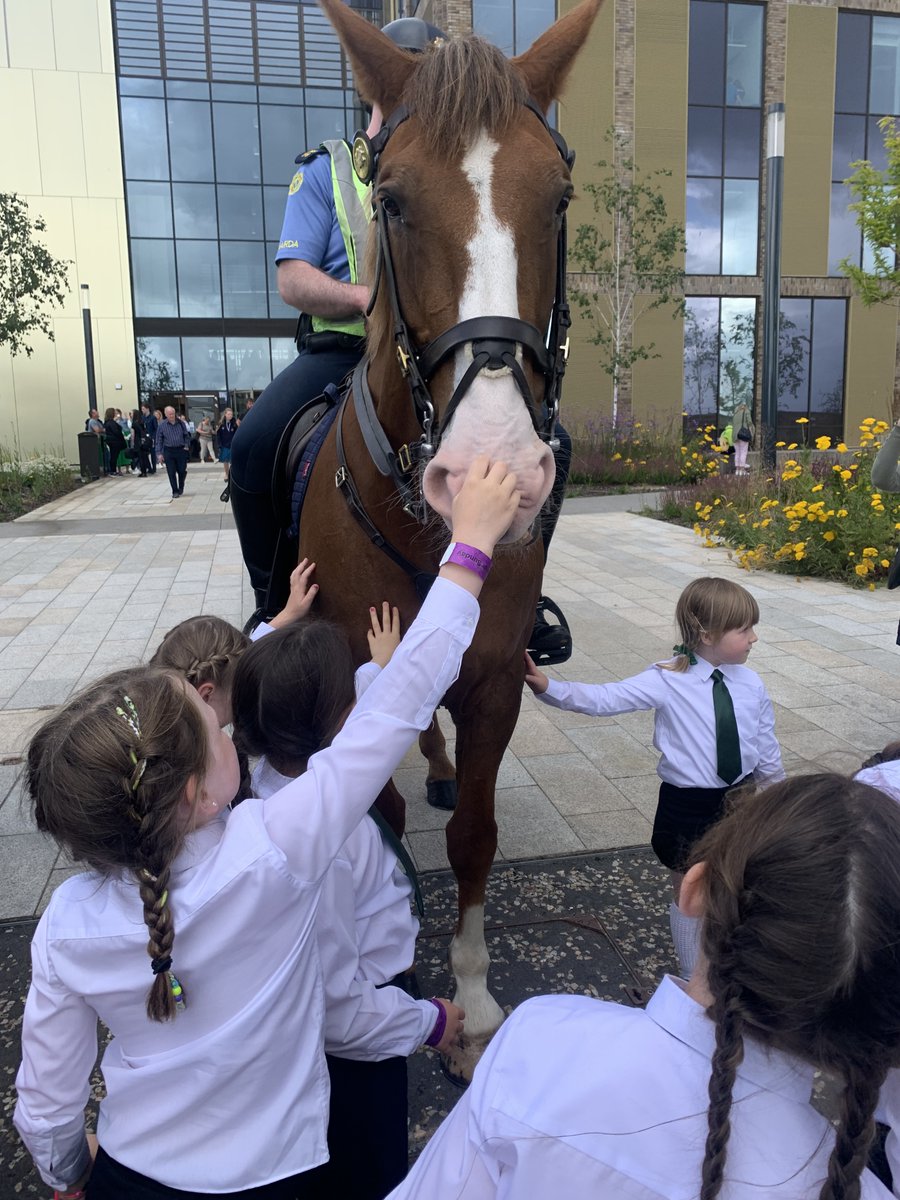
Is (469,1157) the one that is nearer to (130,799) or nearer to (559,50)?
(130,799)

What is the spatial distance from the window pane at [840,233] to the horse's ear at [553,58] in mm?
27884

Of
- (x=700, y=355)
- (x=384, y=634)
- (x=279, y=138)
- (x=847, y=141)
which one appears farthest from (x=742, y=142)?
(x=384, y=634)

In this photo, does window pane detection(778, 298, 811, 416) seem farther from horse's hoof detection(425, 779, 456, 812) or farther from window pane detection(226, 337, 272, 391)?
horse's hoof detection(425, 779, 456, 812)

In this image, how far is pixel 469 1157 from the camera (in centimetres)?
109

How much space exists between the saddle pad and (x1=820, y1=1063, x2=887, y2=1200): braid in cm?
232

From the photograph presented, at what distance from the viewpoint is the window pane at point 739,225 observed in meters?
25.9

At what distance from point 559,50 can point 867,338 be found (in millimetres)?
28527

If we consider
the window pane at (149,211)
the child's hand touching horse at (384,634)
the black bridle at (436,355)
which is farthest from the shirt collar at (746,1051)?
the window pane at (149,211)

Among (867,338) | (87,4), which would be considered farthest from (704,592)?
(87,4)

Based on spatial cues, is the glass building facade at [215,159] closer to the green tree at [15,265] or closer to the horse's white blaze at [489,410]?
the green tree at [15,265]

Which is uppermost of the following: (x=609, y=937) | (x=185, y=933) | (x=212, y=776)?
(x=212, y=776)

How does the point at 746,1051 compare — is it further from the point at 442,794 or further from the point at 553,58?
the point at 442,794

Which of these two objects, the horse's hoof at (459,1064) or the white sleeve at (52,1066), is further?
the horse's hoof at (459,1064)

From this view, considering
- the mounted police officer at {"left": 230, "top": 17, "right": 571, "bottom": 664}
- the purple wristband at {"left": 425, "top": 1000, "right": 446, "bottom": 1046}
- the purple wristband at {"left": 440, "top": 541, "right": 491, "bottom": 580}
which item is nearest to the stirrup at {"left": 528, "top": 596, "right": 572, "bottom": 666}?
the mounted police officer at {"left": 230, "top": 17, "right": 571, "bottom": 664}
